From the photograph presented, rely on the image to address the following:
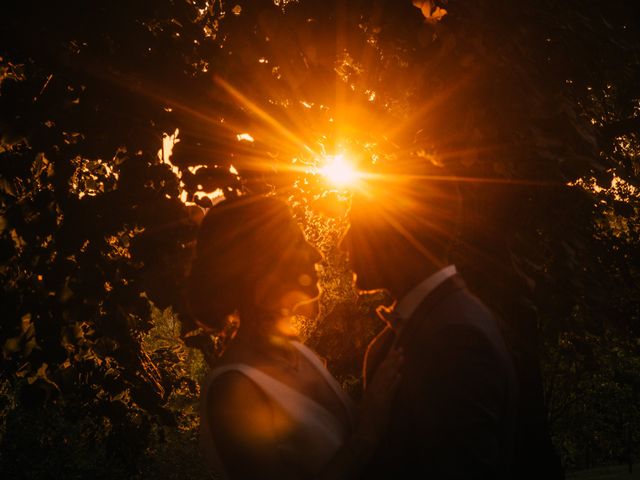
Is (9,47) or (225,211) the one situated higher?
(9,47)

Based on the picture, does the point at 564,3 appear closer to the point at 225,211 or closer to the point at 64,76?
the point at 225,211

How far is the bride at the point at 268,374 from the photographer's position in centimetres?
254

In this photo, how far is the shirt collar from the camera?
2.65 meters

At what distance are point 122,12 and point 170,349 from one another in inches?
174

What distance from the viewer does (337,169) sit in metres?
6.94

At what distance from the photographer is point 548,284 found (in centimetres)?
525

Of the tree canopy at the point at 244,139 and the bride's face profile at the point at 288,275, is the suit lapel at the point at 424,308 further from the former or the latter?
the tree canopy at the point at 244,139

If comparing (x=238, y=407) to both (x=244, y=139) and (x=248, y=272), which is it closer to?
(x=248, y=272)

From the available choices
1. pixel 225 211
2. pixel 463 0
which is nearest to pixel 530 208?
pixel 463 0

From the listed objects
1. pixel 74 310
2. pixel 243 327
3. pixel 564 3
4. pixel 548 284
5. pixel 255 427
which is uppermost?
pixel 564 3

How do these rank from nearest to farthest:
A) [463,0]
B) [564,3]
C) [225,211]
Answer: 1. [225,211]
2. [463,0]
3. [564,3]

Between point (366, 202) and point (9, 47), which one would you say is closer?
point (366, 202)

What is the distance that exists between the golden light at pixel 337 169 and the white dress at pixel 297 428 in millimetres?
3892

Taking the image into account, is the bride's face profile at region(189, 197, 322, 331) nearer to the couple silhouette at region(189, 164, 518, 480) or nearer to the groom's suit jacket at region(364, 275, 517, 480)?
the couple silhouette at region(189, 164, 518, 480)
